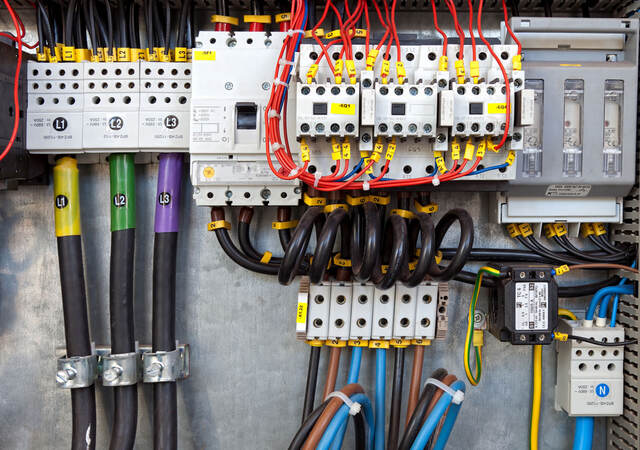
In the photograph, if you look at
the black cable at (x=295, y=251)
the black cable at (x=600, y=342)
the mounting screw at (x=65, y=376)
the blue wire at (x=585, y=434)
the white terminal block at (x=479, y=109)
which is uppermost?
the white terminal block at (x=479, y=109)

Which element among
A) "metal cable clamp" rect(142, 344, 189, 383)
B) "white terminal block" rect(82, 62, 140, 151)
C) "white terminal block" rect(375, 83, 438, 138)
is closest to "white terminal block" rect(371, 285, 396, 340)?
"white terminal block" rect(375, 83, 438, 138)

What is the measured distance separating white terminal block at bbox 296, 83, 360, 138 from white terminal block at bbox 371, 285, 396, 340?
0.46m

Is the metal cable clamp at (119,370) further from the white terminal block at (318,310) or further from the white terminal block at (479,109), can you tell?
the white terminal block at (479,109)

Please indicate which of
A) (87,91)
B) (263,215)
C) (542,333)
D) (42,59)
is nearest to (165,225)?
(263,215)

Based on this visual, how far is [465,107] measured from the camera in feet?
3.31

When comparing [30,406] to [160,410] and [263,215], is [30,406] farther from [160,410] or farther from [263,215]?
[263,215]

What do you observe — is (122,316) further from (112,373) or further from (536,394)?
(536,394)

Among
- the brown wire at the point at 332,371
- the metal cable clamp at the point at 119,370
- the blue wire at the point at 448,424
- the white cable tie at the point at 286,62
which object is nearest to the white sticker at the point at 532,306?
the blue wire at the point at 448,424

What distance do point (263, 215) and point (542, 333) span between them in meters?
0.81

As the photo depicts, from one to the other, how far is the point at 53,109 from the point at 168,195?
37 centimetres

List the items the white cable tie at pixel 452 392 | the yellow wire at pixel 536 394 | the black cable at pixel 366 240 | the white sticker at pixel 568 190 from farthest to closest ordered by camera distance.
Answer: the yellow wire at pixel 536 394 → the white sticker at pixel 568 190 → the white cable tie at pixel 452 392 → the black cable at pixel 366 240

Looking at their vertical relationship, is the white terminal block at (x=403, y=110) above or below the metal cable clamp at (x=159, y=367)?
above

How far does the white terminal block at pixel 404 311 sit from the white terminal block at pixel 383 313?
0.01 metres

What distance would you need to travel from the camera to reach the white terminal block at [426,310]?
121cm
